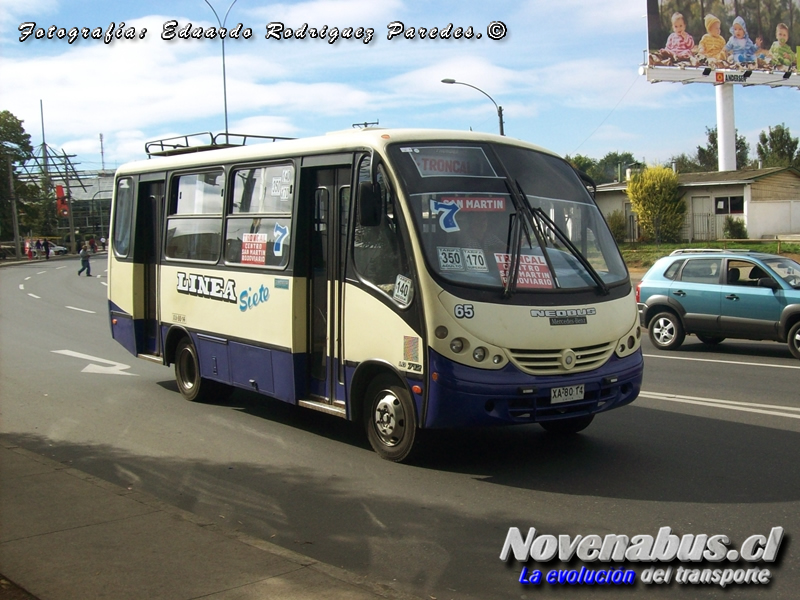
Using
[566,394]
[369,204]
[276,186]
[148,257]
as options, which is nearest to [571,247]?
[566,394]

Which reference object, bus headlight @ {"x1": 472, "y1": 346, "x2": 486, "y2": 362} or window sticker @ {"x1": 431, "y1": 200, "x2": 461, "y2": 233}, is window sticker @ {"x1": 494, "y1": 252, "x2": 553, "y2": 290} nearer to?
window sticker @ {"x1": 431, "y1": 200, "x2": 461, "y2": 233}

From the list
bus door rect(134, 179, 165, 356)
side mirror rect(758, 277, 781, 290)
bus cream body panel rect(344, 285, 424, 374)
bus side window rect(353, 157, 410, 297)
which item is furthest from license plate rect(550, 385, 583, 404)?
side mirror rect(758, 277, 781, 290)

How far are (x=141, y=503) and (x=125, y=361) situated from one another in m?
8.97

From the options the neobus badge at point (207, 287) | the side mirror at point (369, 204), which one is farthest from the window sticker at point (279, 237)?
the side mirror at point (369, 204)

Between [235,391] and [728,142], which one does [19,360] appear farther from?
[728,142]

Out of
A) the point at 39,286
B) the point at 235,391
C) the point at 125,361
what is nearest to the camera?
the point at 235,391

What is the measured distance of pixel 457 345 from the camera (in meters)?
7.12

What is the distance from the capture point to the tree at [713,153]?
81.5m

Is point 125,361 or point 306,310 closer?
point 306,310

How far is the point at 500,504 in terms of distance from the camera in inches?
262

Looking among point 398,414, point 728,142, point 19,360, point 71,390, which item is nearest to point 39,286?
point 19,360

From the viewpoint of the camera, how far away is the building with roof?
144ft

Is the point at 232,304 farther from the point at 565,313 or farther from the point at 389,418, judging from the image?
the point at 565,313

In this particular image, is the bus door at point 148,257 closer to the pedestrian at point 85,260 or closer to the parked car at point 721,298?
the parked car at point 721,298
